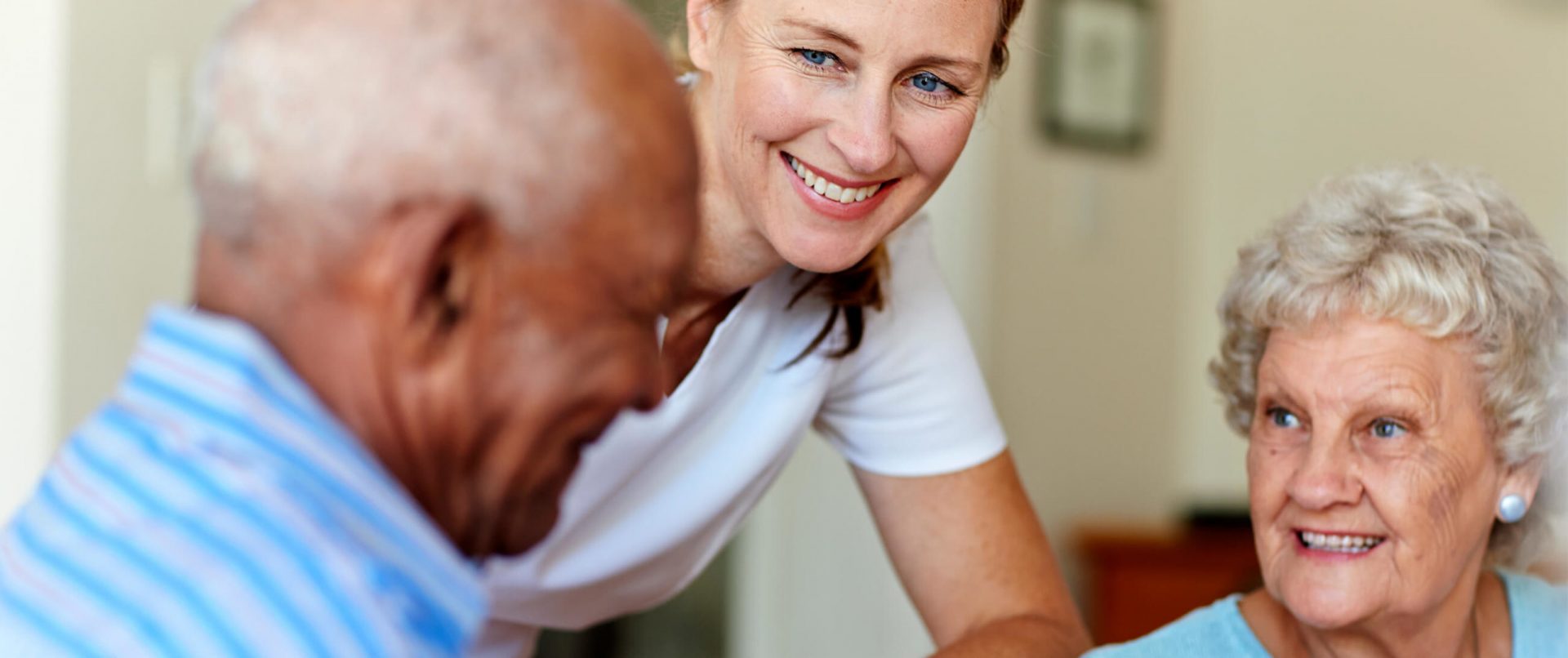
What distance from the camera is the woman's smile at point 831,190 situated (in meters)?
1.22

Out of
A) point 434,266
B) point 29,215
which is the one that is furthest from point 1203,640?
point 29,215

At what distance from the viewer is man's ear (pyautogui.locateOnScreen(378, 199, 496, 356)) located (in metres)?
0.57

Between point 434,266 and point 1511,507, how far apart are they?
1.13m

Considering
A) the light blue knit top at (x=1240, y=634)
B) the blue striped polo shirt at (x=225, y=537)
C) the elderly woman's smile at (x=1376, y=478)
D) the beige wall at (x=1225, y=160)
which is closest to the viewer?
the blue striped polo shirt at (x=225, y=537)

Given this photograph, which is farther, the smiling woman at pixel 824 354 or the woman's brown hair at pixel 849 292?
the woman's brown hair at pixel 849 292

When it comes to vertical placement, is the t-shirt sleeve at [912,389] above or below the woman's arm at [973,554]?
above

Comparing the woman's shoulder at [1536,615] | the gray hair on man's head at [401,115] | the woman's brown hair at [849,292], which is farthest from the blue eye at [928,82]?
the woman's shoulder at [1536,615]

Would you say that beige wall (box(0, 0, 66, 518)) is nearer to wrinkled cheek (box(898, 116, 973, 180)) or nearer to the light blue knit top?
wrinkled cheek (box(898, 116, 973, 180))

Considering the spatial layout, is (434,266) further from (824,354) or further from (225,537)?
(824,354)

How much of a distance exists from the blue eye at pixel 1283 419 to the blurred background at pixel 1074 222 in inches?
47.9

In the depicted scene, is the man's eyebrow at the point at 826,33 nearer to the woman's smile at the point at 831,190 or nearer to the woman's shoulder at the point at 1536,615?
the woman's smile at the point at 831,190

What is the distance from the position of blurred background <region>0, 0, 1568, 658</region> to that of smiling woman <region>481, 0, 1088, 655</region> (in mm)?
920

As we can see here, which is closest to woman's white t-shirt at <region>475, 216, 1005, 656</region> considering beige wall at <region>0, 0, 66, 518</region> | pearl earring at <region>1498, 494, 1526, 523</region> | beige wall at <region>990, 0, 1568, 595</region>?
pearl earring at <region>1498, 494, 1526, 523</region>

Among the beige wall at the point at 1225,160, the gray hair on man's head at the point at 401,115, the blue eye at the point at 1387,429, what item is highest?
the gray hair on man's head at the point at 401,115
